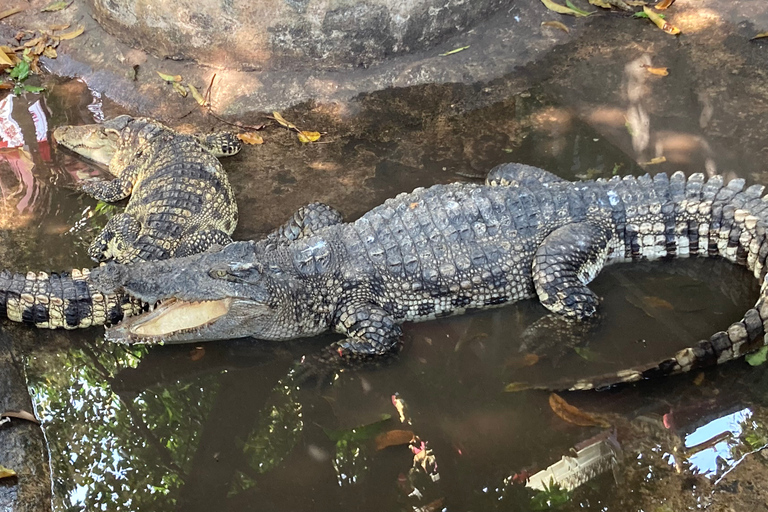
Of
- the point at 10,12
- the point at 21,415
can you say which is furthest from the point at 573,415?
the point at 10,12

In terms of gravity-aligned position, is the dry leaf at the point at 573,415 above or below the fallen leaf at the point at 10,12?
below

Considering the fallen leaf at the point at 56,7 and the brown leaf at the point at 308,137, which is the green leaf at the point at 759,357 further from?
the fallen leaf at the point at 56,7

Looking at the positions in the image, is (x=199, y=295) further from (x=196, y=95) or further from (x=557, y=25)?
(x=557, y=25)

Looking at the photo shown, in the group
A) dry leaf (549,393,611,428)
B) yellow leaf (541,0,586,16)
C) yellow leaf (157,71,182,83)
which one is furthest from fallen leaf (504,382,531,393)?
yellow leaf (541,0,586,16)

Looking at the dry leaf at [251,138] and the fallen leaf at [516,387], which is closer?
the fallen leaf at [516,387]

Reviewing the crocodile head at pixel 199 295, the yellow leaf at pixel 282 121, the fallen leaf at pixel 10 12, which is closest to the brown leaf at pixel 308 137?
the yellow leaf at pixel 282 121

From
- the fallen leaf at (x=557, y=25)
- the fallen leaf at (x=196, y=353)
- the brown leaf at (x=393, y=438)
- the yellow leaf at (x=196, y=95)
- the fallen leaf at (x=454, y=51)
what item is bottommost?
the fallen leaf at (x=196, y=353)

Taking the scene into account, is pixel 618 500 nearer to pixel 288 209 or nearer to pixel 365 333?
pixel 365 333

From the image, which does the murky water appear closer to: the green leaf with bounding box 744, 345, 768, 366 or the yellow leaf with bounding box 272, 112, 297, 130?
the green leaf with bounding box 744, 345, 768, 366
